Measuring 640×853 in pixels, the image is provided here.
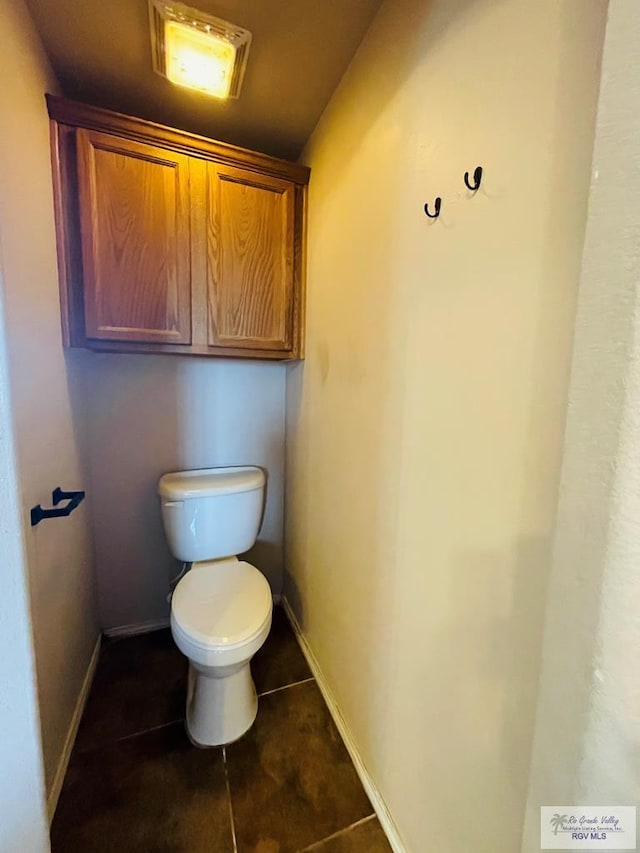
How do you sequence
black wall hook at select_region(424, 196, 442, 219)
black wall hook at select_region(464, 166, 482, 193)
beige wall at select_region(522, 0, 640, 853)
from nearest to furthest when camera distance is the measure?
beige wall at select_region(522, 0, 640, 853)
black wall hook at select_region(464, 166, 482, 193)
black wall hook at select_region(424, 196, 442, 219)

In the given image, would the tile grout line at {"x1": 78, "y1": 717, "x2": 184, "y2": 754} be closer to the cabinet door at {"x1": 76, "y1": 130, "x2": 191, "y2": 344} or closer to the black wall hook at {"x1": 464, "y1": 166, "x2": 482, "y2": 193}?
the cabinet door at {"x1": 76, "y1": 130, "x2": 191, "y2": 344}

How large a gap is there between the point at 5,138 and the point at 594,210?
1.24 meters

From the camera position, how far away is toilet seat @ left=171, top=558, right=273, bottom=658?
1181 mm

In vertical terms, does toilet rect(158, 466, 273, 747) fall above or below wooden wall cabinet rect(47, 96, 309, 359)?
below

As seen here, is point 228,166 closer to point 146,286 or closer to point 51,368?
point 146,286

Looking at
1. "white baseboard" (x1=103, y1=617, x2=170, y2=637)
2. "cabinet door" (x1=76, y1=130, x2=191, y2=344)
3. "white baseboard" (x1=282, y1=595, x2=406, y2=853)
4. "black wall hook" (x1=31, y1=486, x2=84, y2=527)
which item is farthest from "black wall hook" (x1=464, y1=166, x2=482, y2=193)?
"white baseboard" (x1=103, y1=617, x2=170, y2=637)

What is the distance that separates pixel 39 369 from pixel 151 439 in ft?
2.36

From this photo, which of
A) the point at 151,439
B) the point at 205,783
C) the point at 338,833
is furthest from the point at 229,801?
the point at 151,439

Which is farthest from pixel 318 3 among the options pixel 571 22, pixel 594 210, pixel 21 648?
pixel 21 648

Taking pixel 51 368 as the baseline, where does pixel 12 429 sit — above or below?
below

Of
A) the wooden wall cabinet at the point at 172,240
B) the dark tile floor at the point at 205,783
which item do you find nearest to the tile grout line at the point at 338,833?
the dark tile floor at the point at 205,783

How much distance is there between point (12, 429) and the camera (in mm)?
673

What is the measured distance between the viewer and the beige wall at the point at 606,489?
39cm

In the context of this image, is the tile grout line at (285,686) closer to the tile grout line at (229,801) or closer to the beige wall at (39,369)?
the tile grout line at (229,801)
